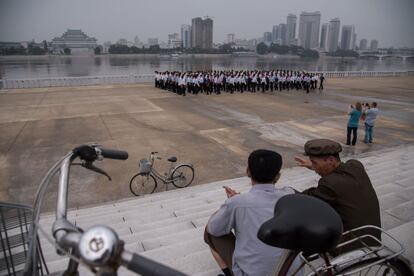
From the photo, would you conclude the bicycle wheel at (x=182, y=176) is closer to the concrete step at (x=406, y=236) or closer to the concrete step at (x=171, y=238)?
the concrete step at (x=171, y=238)

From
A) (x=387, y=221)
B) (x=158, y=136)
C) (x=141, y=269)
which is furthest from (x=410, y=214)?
(x=158, y=136)

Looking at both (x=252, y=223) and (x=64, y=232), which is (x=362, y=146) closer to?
(x=252, y=223)

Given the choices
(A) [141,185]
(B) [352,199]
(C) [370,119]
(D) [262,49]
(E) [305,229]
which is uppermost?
(D) [262,49]

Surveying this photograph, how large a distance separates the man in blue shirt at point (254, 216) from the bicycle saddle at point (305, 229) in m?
0.93

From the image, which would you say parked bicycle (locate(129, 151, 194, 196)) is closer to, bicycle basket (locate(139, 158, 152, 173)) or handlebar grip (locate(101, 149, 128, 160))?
bicycle basket (locate(139, 158, 152, 173))

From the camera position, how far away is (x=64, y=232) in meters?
1.10

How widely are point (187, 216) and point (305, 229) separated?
3.52m

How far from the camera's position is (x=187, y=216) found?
4531 mm

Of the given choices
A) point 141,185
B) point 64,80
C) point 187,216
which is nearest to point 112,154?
point 187,216

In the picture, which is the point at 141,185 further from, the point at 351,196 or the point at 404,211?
the point at 351,196

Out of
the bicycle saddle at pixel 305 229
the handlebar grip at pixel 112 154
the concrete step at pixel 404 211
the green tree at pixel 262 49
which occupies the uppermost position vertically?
the green tree at pixel 262 49

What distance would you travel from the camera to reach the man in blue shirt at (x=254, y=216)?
84.0 inches

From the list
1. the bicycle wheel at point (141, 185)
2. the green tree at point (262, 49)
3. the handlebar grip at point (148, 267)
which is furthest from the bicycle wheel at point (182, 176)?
the green tree at point (262, 49)

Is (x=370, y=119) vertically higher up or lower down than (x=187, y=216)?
higher up
